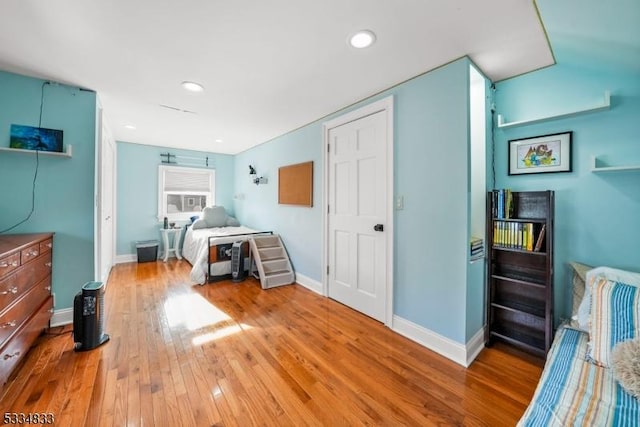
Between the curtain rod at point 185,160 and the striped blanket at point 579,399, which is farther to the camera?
the curtain rod at point 185,160

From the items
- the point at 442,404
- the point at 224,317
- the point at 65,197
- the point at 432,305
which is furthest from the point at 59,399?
the point at 432,305

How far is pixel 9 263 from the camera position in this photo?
1.57 m

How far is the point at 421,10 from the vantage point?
1434 mm

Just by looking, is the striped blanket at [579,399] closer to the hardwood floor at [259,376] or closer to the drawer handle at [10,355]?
the hardwood floor at [259,376]

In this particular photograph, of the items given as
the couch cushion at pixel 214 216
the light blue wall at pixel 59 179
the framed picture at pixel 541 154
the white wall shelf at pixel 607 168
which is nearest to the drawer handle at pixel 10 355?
the light blue wall at pixel 59 179

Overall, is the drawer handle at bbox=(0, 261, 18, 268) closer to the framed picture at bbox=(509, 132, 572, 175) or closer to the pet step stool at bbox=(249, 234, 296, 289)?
the pet step stool at bbox=(249, 234, 296, 289)

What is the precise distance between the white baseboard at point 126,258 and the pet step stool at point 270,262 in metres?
2.69

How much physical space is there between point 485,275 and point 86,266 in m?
3.72

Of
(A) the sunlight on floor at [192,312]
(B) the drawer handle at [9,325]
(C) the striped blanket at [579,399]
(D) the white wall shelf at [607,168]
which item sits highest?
(D) the white wall shelf at [607,168]

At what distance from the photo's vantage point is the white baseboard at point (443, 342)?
1.90 metres

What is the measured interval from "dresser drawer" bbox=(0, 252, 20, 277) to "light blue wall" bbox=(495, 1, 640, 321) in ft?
11.4

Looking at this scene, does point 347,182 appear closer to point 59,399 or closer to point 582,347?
point 582,347

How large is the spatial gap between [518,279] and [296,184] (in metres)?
2.73

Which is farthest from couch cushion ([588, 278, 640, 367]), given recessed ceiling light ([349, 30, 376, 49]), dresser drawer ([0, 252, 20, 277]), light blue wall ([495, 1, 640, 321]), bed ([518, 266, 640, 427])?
dresser drawer ([0, 252, 20, 277])
